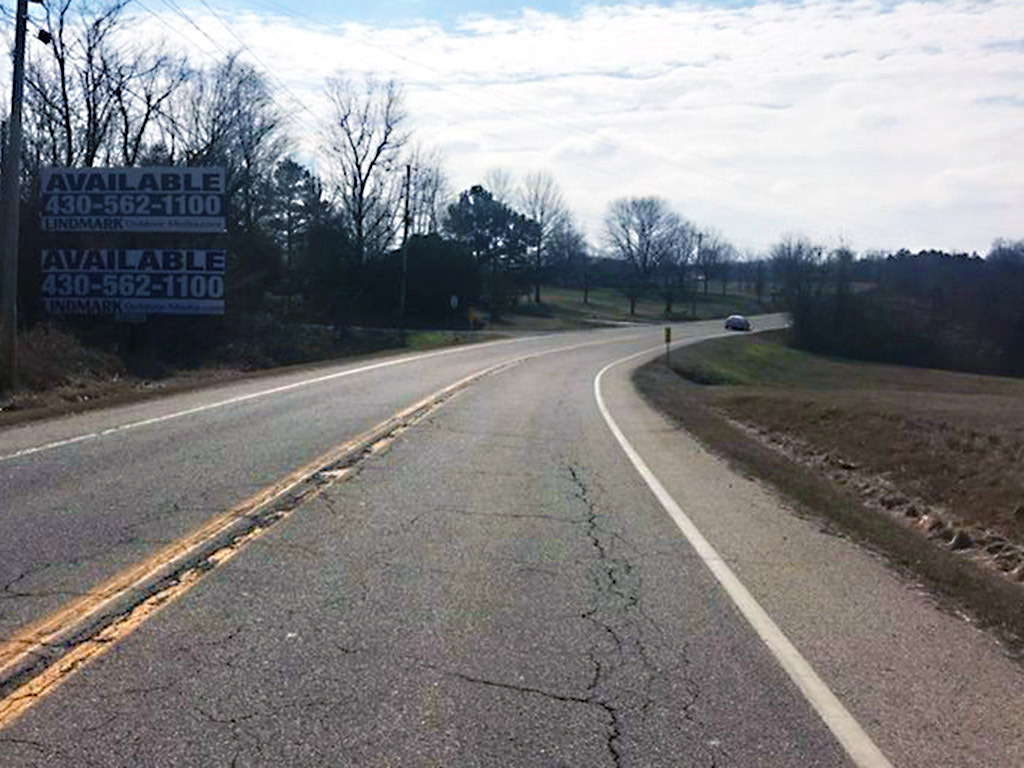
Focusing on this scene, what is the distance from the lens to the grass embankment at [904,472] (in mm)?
9320

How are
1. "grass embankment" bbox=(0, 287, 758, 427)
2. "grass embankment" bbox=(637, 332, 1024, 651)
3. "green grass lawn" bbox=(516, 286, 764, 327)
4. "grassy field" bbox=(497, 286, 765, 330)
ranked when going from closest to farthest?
"grass embankment" bbox=(637, 332, 1024, 651), "grass embankment" bbox=(0, 287, 758, 427), "grassy field" bbox=(497, 286, 765, 330), "green grass lawn" bbox=(516, 286, 764, 327)

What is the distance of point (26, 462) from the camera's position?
12078 mm

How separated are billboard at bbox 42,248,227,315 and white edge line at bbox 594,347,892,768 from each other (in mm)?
25904

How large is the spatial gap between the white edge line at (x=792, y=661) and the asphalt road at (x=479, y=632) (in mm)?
34

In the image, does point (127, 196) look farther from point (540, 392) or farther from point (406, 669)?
point (406, 669)

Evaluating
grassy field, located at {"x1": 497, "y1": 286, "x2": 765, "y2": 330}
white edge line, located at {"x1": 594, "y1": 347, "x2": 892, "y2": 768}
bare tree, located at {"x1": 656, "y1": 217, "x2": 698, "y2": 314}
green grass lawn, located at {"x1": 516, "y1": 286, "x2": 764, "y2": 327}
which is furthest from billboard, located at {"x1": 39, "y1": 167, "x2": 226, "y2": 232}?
bare tree, located at {"x1": 656, "y1": 217, "x2": 698, "y2": 314}

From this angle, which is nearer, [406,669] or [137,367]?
[406,669]

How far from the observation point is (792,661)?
→ 5871 mm

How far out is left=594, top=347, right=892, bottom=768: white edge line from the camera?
4.65 metres

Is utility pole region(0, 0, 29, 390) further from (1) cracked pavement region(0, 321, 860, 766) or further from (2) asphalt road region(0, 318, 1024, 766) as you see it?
(1) cracked pavement region(0, 321, 860, 766)

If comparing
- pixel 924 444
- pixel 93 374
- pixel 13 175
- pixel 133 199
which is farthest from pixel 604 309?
pixel 924 444

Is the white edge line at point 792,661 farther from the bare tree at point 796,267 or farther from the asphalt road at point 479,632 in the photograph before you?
the bare tree at point 796,267

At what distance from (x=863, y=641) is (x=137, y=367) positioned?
Answer: 28.6 meters

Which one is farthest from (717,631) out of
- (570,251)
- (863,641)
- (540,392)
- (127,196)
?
(570,251)
